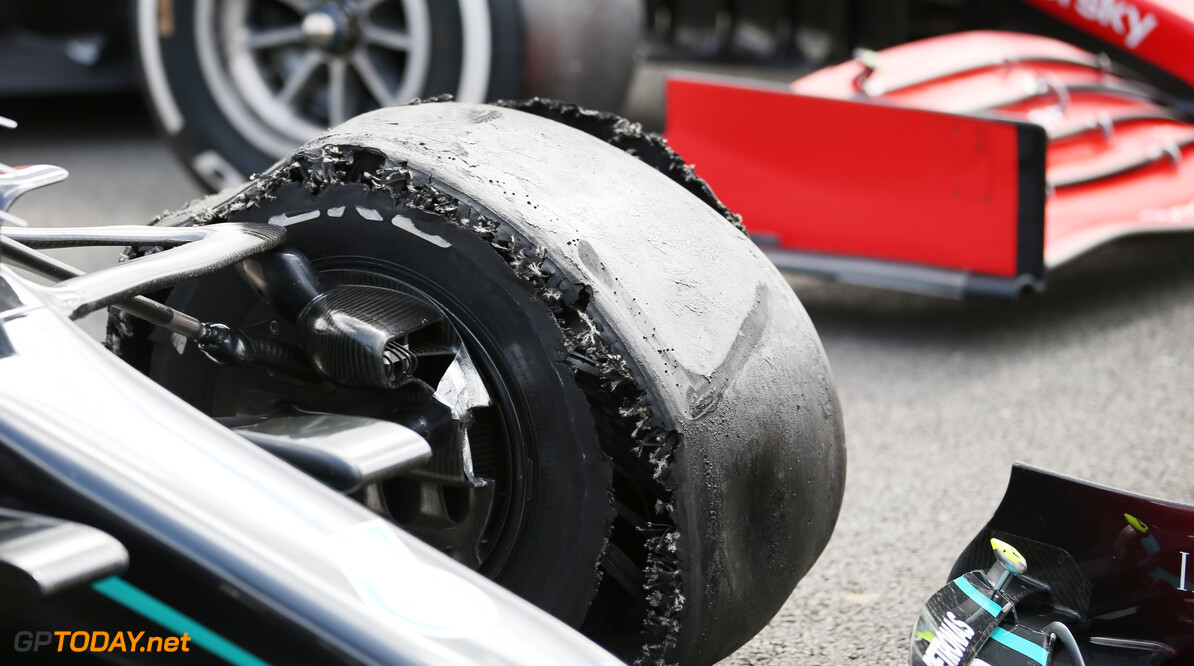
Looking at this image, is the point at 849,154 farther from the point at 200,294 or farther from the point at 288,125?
the point at 200,294

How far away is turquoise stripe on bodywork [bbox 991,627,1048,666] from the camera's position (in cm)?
137

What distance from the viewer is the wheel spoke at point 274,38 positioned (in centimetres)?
378

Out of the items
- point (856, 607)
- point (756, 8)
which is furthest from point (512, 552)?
point (756, 8)

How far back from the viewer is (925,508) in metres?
2.27

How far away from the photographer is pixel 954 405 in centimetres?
275

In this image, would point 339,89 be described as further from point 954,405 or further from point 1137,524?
point 1137,524

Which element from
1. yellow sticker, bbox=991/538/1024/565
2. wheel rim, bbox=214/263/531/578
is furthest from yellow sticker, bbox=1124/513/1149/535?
wheel rim, bbox=214/263/531/578

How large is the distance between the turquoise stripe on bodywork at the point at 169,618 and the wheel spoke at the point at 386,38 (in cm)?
293

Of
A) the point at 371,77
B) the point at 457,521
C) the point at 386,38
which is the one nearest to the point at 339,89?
the point at 371,77

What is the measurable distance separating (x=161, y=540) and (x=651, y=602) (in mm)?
544

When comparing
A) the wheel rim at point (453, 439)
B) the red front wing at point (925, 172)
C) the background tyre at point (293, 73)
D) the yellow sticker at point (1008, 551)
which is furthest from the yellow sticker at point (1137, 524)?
the background tyre at point (293, 73)

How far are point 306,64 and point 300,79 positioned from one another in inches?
1.9

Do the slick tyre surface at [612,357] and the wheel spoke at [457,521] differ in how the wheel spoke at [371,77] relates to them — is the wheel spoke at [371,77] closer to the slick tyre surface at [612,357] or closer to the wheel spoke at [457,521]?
the slick tyre surface at [612,357]

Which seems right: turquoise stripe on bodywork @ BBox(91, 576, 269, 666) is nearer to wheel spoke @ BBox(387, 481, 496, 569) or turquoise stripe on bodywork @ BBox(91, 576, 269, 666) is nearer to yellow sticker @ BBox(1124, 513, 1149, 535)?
wheel spoke @ BBox(387, 481, 496, 569)
